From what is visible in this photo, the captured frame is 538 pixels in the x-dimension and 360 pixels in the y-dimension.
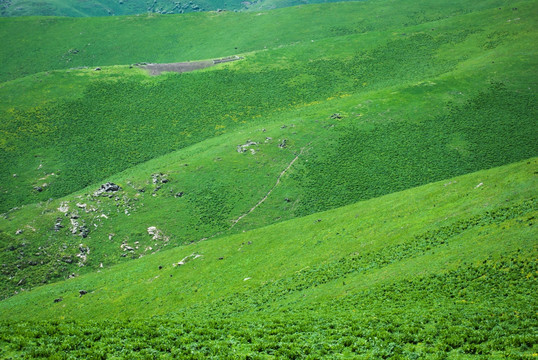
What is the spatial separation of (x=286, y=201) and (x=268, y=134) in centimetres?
2657

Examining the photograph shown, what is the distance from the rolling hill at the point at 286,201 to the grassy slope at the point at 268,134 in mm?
606

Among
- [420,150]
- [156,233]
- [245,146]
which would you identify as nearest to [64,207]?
[156,233]

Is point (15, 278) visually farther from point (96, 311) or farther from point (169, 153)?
point (169, 153)

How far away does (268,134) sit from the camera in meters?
92.5

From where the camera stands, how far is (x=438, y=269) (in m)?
32.6

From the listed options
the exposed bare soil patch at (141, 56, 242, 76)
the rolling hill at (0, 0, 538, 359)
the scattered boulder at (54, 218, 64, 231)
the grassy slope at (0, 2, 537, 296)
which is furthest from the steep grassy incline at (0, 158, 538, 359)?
the exposed bare soil patch at (141, 56, 242, 76)

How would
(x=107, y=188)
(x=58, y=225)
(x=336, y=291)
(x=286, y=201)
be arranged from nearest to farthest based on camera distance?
1. (x=336, y=291)
2. (x=58, y=225)
3. (x=107, y=188)
4. (x=286, y=201)

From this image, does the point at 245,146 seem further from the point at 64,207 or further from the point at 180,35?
the point at 180,35

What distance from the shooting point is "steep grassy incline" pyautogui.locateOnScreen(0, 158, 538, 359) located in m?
20.0

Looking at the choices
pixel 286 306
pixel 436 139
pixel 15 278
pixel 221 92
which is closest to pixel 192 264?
pixel 286 306

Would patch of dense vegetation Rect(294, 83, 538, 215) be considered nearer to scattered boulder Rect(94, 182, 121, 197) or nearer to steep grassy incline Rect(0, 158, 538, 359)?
steep grassy incline Rect(0, 158, 538, 359)

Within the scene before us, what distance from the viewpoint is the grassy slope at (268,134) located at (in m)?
68.1

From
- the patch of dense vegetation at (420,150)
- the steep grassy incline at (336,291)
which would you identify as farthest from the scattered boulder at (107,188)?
the patch of dense vegetation at (420,150)

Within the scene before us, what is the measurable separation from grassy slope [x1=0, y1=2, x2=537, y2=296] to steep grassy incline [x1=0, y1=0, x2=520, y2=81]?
35.1 m
